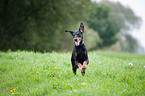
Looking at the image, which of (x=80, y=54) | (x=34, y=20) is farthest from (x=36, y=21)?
(x=80, y=54)

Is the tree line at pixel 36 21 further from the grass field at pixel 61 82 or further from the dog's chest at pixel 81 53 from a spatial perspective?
the dog's chest at pixel 81 53

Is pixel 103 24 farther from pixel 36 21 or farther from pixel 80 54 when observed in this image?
pixel 80 54

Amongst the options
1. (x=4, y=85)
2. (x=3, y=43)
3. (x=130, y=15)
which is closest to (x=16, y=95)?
(x=4, y=85)

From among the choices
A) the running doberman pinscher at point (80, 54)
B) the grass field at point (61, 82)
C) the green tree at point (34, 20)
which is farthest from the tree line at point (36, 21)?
the running doberman pinscher at point (80, 54)

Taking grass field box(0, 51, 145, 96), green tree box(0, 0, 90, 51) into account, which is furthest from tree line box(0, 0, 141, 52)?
grass field box(0, 51, 145, 96)

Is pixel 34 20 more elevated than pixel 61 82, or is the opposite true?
pixel 34 20

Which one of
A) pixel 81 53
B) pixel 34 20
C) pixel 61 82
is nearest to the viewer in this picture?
pixel 61 82

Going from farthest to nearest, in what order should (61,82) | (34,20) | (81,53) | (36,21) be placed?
(36,21)
(34,20)
(81,53)
(61,82)

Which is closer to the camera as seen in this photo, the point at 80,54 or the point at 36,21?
the point at 80,54

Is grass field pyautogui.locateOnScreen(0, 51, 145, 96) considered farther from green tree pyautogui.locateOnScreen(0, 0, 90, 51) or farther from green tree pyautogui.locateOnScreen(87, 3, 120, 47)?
green tree pyautogui.locateOnScreen(87, 3, 120, 47)

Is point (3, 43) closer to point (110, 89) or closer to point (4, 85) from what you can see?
point (4, 85)

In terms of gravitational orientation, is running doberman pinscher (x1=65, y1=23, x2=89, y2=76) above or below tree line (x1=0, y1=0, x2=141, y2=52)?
below

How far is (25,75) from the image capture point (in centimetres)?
808

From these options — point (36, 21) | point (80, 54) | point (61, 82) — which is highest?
point (36, 21)
